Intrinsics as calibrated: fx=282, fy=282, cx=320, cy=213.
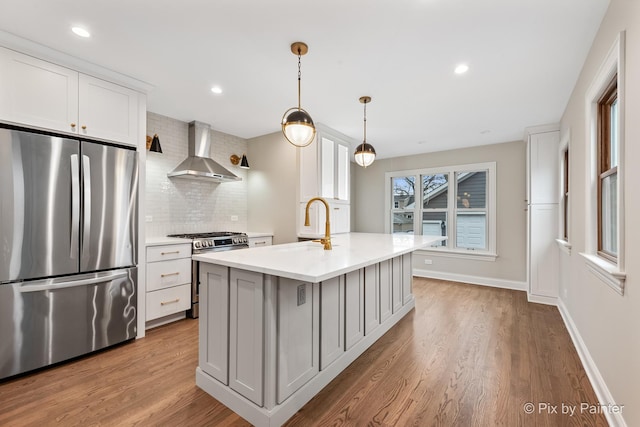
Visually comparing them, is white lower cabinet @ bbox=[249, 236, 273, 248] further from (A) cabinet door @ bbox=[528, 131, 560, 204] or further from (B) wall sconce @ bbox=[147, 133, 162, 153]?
(A) cabinet door @ bbox=[528, 131, 560, 204]

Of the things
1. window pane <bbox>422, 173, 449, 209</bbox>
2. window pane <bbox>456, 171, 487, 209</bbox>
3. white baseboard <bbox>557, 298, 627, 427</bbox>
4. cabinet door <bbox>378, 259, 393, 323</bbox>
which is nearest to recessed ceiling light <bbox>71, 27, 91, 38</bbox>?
cabinet door <bbox>378, 259, 393, 323</bbox>

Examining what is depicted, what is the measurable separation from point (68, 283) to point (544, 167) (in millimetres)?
5516

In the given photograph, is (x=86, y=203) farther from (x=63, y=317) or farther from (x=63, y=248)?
(x=63, y=317)

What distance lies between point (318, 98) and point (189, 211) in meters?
2.35

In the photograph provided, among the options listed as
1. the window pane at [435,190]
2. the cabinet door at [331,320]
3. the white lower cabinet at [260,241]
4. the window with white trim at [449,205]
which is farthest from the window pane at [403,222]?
the cabinet door at [331,320]

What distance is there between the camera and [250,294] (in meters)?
1.67

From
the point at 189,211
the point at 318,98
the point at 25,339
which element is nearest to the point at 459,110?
the point at 318,98

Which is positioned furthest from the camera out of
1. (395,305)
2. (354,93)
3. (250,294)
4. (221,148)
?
(221,148)

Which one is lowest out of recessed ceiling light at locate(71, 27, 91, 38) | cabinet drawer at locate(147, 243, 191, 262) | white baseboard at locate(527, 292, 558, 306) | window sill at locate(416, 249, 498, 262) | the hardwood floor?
the hardwood floor

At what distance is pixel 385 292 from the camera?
9.80ft

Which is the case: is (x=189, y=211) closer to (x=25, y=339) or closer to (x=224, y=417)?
(x=25, y=339)

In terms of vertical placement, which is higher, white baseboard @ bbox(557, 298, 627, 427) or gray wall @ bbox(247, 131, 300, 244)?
gray wall @ bbox(247, 131, 300, 244)

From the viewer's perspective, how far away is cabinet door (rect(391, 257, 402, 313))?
315 cm

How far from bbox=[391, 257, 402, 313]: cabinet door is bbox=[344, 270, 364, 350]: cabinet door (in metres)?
0.75
